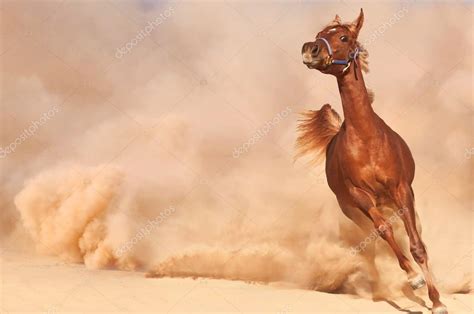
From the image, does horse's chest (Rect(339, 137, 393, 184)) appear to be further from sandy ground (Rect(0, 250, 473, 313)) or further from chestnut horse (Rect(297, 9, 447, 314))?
sandy ground (Rect(0, 250, 473, 313))

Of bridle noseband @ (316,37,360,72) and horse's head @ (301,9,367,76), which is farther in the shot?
bridle noseband @ (316,37,360,72)

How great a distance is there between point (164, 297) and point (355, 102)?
3.04 metres

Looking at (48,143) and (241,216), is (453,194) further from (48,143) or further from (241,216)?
(48,143)

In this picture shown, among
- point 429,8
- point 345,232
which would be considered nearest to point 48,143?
point 345,232

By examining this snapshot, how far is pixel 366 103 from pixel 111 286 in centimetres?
365

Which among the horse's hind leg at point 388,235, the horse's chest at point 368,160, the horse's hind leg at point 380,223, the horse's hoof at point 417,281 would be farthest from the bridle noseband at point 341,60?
the horse's hoof at point 417,281

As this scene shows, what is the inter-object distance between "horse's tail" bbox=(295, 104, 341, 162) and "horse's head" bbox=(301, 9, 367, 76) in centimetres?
147

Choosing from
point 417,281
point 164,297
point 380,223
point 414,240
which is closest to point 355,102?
point 380,223

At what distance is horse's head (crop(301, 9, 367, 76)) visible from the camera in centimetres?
637

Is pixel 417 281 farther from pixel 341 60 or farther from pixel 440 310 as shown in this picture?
pixel 341 60

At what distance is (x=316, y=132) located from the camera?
823 cm

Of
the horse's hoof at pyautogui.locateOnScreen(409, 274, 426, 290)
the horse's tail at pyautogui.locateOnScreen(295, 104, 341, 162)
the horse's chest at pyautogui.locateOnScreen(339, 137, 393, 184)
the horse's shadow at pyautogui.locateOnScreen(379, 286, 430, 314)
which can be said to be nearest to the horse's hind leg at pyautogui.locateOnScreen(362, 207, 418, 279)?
the horse's hoof at pyautogui.locateOnScreen(409, 274, 426, 290)

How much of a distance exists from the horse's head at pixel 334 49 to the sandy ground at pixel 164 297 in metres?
2.58

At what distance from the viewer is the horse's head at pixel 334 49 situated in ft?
20.9
